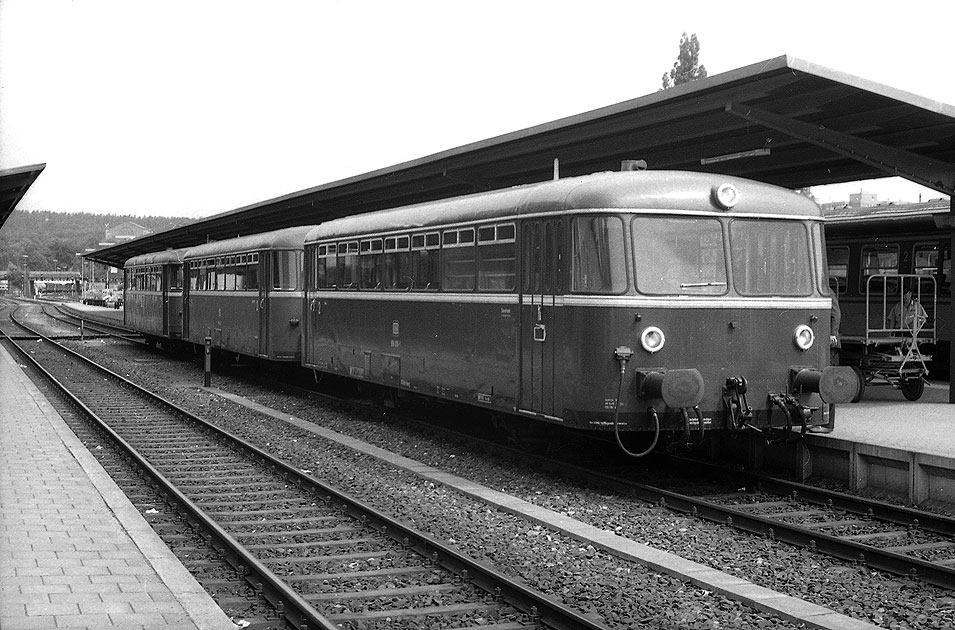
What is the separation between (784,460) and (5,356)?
976 inches

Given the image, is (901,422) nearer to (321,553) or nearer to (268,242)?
(321,553)

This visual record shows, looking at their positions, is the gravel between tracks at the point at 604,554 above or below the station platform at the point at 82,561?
below

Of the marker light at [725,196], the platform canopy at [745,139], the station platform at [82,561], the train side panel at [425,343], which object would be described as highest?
the platform canopy at [745,139]

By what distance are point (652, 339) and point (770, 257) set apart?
1.61 metres

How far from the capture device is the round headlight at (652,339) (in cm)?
1037

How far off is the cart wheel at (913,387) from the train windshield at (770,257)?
6319 mm

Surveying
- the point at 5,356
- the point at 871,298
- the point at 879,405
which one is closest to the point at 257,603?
the point at 879,405

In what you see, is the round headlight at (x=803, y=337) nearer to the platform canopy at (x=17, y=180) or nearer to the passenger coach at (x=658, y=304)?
the passenger coach at (x=658, y=304)

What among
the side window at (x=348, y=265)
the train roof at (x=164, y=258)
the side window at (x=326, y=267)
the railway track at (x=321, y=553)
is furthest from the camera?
the train roof at (x=164, y=258)

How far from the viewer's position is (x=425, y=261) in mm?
14055

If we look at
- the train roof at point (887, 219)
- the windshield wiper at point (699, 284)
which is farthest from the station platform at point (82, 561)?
the train roof at point (887, 219)

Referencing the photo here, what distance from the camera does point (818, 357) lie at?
11133 mm

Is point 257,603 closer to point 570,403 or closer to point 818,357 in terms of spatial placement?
Answer: point 570,403

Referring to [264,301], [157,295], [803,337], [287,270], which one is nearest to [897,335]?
[803,337]
